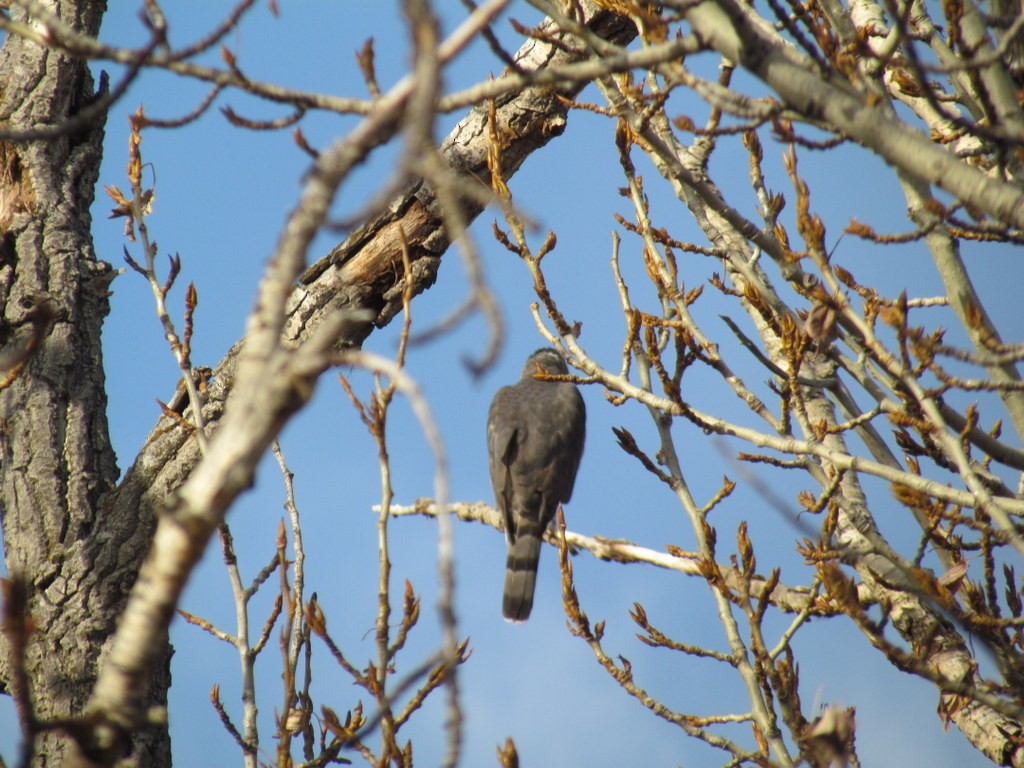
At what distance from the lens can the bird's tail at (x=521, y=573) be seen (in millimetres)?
5535

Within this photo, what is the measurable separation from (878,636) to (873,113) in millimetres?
1544

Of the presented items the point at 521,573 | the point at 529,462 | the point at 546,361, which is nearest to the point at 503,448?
the point at 529,462

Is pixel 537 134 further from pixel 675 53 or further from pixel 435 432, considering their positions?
pixel 435 432

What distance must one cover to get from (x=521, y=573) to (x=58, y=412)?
2.63m

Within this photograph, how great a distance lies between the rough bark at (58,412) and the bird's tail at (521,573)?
197cm

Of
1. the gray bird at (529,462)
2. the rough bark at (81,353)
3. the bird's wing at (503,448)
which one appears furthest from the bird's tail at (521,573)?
the rough bark at (81,353)

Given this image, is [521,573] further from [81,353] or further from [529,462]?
[81,353]

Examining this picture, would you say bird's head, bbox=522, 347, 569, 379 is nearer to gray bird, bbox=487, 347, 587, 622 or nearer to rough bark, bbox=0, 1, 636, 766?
gray bird, bbox=487, 347, 587, 622

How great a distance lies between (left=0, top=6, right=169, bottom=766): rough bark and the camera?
173 inches

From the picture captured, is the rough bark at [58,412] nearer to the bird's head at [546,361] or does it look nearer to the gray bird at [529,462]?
the gray bird at [529,462]

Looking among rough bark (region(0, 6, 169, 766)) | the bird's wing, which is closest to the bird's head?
the bird's wing

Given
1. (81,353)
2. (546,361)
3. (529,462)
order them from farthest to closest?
(546,361) < (529,462) < (81,353)

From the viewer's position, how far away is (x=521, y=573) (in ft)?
18.4

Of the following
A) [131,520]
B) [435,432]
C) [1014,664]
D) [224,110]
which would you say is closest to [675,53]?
A: [435,432]
